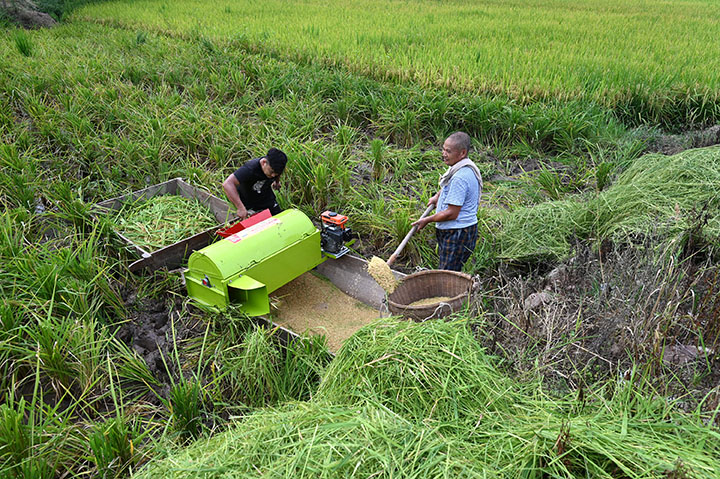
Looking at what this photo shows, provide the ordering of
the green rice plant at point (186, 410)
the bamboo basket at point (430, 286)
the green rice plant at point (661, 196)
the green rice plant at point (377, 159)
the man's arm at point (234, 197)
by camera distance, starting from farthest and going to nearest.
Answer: the green rice plant at point (377, 159), the man's arm at point (234, 197), the green rice plant at point (661, 196), the bamboo basket at point (430, 286), the green rice plant at point (186, 410)

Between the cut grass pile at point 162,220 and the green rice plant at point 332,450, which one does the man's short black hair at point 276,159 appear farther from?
the green rice plant at point 332,450

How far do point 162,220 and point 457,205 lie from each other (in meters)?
2.74

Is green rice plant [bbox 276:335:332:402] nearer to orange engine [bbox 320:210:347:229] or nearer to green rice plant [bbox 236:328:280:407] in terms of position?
green rice plant [bbox 236:328:280:407]

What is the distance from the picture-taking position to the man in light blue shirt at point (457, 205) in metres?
3.34

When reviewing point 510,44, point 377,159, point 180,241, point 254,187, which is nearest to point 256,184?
point 254,187

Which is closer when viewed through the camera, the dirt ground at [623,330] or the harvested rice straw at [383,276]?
the dirt ground at [623,330]

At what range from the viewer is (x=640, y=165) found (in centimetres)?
433

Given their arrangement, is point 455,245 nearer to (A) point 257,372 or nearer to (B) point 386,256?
(B) point 386,256

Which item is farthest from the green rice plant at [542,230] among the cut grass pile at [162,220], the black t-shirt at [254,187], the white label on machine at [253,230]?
the cut grass pile at [162,220]

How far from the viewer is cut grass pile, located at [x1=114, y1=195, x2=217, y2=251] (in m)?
4.15

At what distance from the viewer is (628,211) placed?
3.63 meters

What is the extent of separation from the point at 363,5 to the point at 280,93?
774 cm

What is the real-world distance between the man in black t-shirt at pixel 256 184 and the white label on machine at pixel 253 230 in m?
0.48

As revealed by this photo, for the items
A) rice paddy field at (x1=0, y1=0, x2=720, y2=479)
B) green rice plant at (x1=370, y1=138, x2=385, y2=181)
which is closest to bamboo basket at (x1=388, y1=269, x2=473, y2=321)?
rice paddy field at (x1=0, y1=0, x2=720, y2=479)
